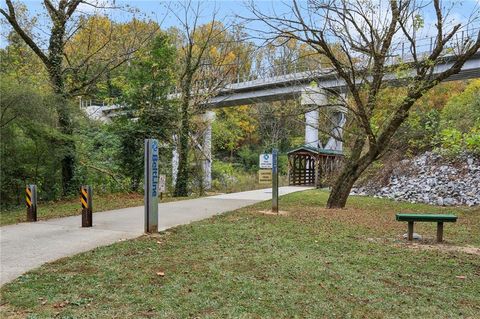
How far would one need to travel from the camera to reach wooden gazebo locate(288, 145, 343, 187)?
3073 cm

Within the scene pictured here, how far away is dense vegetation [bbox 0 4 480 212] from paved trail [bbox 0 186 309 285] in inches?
150

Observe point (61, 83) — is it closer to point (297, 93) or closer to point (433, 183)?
point (297, 93)

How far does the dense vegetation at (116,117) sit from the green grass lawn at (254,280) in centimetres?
565

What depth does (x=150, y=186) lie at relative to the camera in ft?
26.4

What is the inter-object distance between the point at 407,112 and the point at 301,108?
315 cm

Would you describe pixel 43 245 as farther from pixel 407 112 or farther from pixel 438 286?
pixel 407 112

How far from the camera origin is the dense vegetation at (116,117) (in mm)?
12812

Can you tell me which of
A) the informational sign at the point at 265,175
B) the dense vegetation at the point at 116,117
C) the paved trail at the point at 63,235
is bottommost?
the paved trail at the point at 63,235

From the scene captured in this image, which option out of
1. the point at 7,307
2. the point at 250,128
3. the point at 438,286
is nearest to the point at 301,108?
the point at 438,286

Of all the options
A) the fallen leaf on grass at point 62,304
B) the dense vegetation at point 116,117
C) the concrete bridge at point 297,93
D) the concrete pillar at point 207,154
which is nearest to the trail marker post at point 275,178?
the dense vegetation at point 116,117

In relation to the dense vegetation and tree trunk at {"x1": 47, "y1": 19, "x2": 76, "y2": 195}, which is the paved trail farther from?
tree trunk at {"x1": 47, "y1": 19, "x2": 76, "y2": 195}

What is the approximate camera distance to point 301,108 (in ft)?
45.2

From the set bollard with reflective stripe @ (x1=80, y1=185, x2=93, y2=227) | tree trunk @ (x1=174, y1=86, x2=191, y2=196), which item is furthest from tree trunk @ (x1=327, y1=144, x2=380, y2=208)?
tree trunk @ (x1=174, y1=86, x2=191, y2=196)

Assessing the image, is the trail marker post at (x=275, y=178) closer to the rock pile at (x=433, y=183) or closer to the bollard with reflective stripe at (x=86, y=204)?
the bollard with reflective stripe at (x=86, y=204)
